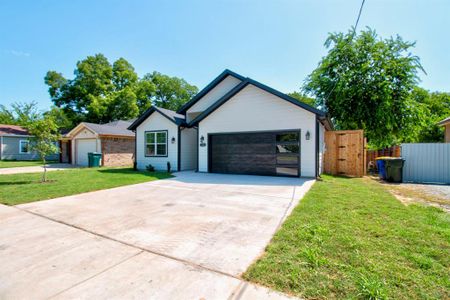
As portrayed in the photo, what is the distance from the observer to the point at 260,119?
37.0 feet

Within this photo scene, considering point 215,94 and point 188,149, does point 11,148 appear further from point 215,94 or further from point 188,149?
point 215,94

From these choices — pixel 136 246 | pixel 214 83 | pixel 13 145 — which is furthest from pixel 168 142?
pixel 13 145

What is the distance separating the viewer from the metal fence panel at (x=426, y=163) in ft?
32.1

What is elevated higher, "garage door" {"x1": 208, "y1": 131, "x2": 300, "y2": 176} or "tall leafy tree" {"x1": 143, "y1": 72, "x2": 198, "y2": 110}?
"tall leafy tree" {"x1": 143, "y1": 72, "x2": 198, "y2": 110}

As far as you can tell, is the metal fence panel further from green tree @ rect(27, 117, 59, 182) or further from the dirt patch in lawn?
green tree @ rect(27, 117, 59, 182)

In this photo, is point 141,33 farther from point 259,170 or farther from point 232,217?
point 232,217

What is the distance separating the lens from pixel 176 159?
1388 centimetres

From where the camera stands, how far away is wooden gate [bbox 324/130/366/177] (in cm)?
1134

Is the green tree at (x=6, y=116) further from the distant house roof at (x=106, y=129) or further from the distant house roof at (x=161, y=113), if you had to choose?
the distant house roof at (x=161, y=113)

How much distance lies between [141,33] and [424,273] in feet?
56.1

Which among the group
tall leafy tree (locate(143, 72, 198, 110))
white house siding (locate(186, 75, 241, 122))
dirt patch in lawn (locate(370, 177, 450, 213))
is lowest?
dirt patch in lawn (locate(370, 177, 450, 213))

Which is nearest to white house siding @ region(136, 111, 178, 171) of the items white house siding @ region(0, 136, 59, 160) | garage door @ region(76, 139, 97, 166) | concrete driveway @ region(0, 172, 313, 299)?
garage door @ region(76, 139, 97, 166)

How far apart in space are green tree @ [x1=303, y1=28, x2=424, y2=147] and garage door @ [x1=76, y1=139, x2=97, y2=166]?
18305mm

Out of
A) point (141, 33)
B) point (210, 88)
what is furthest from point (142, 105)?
point (210, 88)
